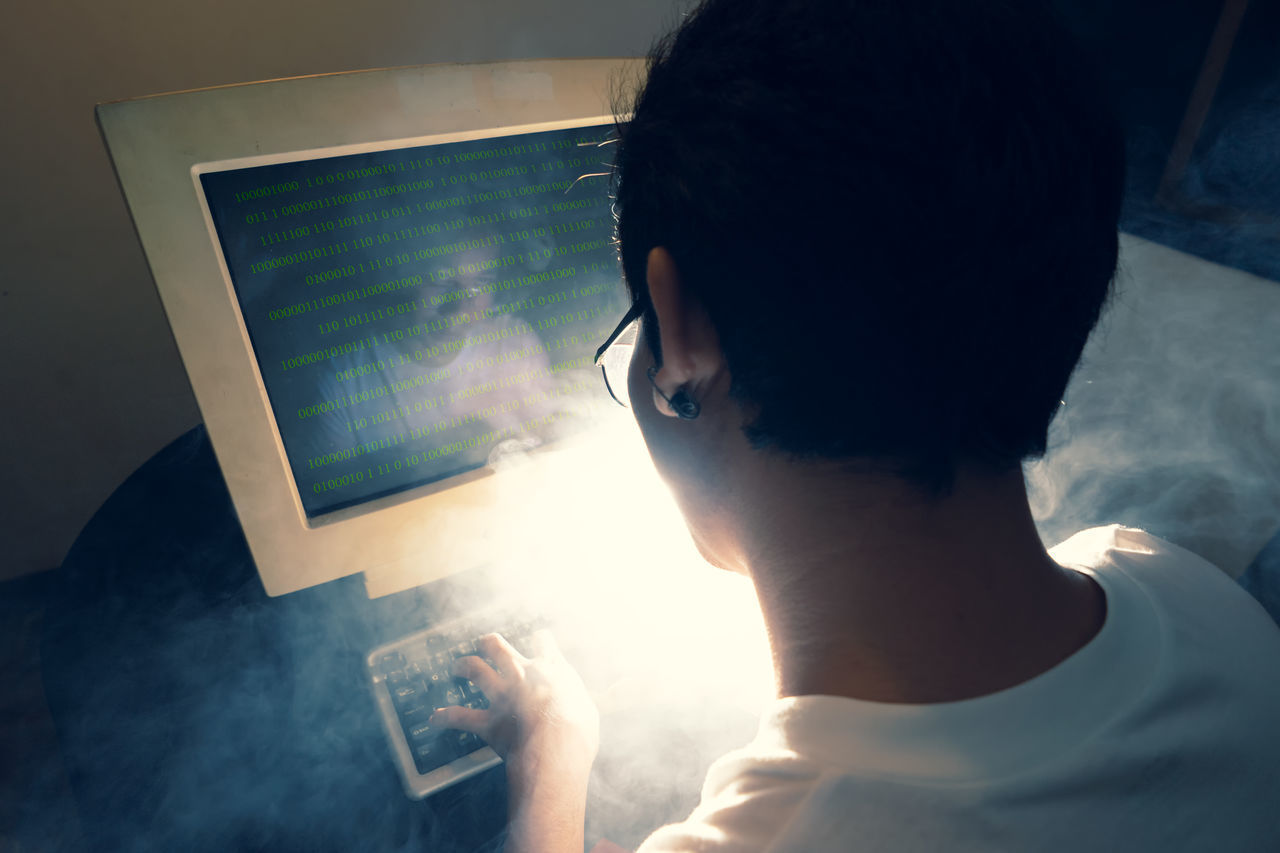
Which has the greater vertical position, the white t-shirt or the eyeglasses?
the eyeglasses

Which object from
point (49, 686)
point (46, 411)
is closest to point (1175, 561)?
point (49, 686)

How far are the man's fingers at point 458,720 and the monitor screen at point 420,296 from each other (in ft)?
0.73

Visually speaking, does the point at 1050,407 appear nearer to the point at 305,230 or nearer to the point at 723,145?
the point at 723,145

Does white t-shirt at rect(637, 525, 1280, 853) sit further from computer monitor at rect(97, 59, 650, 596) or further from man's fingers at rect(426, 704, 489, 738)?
computer monitor at rect(97, 59, 650, 596)

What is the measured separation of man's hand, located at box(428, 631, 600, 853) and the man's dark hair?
0.37 m

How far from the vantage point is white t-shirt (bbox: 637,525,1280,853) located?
1.32 feet

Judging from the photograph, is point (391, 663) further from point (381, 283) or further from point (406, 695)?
point (381, 283)

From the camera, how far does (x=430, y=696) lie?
2.29ft

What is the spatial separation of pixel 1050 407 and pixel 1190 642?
19 centimetres

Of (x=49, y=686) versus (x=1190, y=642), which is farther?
(x=49, y=686)

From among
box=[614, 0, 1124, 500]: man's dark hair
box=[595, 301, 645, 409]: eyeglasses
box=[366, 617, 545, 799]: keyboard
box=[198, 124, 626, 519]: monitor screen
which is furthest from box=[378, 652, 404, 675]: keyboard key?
box=[614, 0, 1124, 500]: man's dark hair

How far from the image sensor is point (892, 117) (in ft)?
1.40

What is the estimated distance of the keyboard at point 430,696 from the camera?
0.65 metres

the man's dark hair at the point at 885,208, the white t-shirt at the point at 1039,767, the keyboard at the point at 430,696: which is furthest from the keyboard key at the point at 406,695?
the man's dark hair at the point at 885,208
